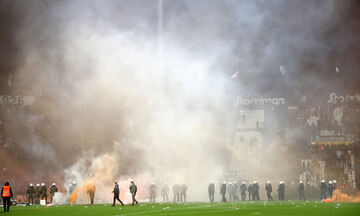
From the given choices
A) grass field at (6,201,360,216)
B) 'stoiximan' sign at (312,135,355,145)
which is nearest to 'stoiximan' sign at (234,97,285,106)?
'stoiximan' sign at (312,135,355,145)

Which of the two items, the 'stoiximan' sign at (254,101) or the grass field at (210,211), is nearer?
the grass field at (210,211)

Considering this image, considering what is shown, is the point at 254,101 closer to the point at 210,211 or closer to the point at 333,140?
the point at 333,140

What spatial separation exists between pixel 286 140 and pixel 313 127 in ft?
11.0

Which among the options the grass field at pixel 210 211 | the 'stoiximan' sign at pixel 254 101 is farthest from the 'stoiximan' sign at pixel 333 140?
the grass field at pixel 210 211

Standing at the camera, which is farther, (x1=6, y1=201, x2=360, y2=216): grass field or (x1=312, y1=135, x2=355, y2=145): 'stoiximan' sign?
(x1=312, y1=135, x2=355, y2=145): 'stoiximan' sign

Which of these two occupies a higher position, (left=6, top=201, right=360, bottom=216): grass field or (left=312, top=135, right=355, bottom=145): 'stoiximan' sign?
(left=312, top=135, right=355, bottom=145): 'stoiximan' sign

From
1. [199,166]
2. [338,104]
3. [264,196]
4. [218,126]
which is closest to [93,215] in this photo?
[264,196]

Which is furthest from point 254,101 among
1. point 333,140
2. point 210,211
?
point 210,211

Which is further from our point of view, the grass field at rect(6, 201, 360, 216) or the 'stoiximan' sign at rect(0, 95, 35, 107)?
the 'stoiximan' sign at rect(0, 95, 35, 107)

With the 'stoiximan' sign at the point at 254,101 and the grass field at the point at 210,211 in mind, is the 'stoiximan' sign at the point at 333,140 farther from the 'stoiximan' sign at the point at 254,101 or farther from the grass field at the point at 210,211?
the grass field at the point at 210,211

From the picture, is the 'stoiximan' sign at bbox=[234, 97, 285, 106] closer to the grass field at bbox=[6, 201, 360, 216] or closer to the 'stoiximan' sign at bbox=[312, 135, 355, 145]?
the 'stoiximan' sign at bbox=[312, 135, 355, 145]

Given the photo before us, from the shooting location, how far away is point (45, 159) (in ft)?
179

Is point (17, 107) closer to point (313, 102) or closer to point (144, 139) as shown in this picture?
point (144, 139)

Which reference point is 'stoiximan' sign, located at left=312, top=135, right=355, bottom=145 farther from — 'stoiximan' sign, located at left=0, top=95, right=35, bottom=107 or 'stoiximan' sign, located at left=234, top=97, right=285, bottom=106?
'stoiximan' sign, located at left=0, top=95, right=35, bottom=107
